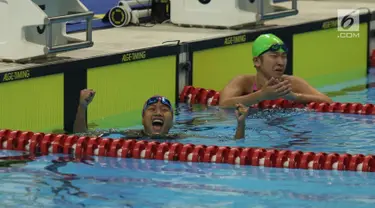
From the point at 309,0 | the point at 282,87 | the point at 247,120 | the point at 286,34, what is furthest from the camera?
the point at 309,0

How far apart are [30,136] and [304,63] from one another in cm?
433

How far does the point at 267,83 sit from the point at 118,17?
3.24m

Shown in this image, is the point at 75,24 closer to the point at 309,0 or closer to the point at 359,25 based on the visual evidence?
the point at 359,25

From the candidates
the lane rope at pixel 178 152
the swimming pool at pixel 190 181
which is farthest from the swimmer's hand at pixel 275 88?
the lane rope at pixel 178 152

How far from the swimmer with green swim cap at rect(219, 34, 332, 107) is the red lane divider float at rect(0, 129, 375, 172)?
1.29 meters

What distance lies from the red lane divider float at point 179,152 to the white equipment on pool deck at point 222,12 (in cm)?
358

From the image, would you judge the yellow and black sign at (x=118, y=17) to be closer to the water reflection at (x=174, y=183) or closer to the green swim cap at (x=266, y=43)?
the green swim cap at (x=266, y=43)

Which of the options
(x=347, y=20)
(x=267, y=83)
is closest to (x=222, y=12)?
(x=347, y=20)

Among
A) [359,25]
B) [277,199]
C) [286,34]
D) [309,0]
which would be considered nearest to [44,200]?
[277,199]

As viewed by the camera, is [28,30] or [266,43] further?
[266,43]

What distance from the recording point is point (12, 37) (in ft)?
27.3

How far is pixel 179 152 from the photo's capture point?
273 inches

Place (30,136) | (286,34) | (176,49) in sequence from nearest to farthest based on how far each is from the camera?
(30,136) < (176,49) < (286,34)

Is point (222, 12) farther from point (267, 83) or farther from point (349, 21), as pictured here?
point (267, 83)
